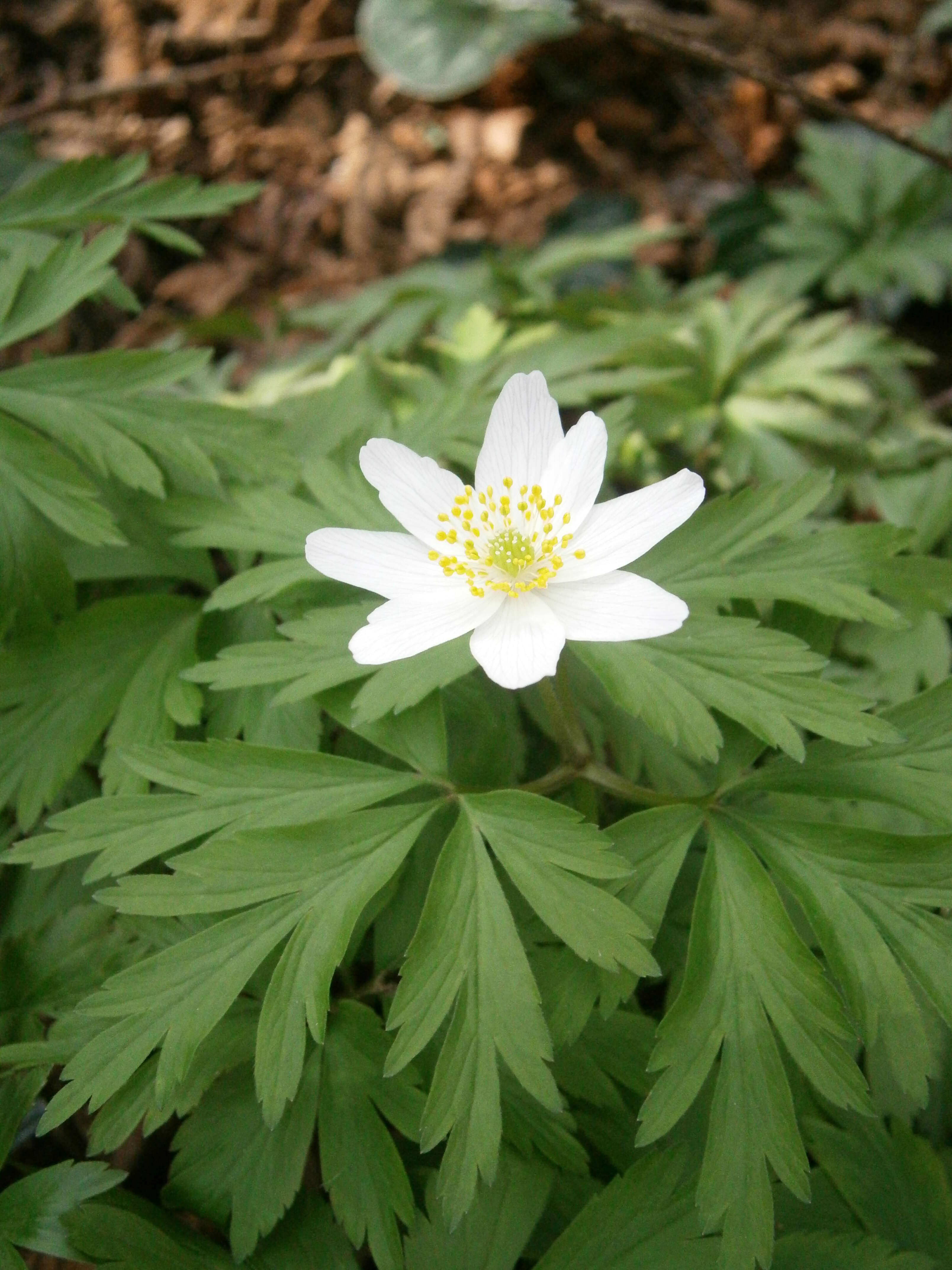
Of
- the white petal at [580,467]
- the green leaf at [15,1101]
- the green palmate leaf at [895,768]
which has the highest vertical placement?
the white petal at [580,467]

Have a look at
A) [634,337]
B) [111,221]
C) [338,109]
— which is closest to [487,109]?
[338,109]

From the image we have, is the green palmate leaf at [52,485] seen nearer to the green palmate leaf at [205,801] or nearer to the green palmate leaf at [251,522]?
the green palmate leaf at [251,522]

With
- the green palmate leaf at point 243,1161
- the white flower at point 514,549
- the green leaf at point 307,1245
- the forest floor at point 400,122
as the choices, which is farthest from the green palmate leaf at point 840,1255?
the forest floor at point 400,122

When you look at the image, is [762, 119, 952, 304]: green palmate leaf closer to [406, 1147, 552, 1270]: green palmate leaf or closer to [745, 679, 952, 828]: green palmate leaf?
[745, 679, 952, 828]: green palmate leaf

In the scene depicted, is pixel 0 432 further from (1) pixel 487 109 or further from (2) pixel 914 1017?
(1) pixel 487 109

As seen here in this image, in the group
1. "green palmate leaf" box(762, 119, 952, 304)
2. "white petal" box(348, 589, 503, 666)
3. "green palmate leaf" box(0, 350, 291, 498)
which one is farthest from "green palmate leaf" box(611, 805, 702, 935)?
"green palmate leaf" box(762, 119, 952, 304)
